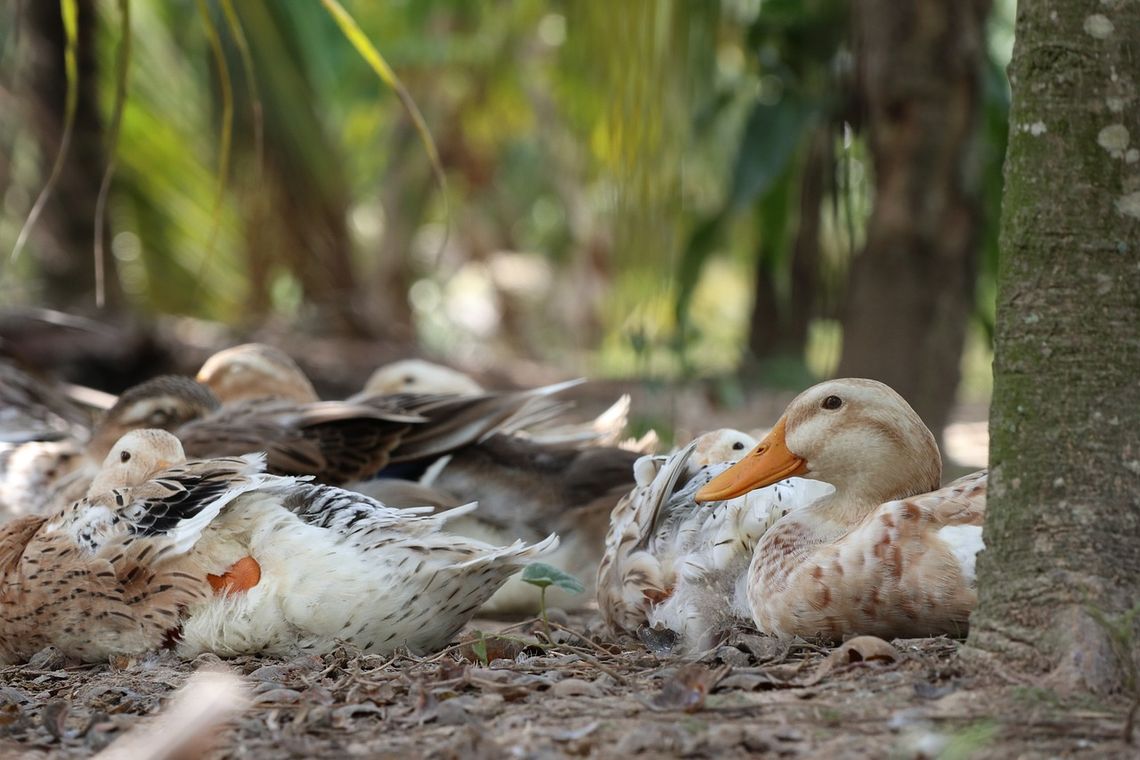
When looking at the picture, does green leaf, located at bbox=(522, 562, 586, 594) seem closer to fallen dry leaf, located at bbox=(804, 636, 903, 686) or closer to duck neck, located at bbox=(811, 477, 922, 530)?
duck neck, located at bbox=(811, 477, 922, 530)

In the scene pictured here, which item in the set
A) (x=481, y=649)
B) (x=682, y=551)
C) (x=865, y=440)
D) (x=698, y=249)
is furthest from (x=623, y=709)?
(x=698, y=249)

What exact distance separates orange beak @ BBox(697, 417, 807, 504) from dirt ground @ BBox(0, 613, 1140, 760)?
18.3 inches

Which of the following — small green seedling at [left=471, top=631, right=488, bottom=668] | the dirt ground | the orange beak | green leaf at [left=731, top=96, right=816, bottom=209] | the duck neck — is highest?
green leaf at [left=731, top=96, right=816, bottom=209]

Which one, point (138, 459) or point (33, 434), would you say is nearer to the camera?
point (138, 459)

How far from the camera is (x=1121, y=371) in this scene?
2697 mm

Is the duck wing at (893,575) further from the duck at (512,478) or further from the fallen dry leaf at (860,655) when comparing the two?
the duck at (512,478)

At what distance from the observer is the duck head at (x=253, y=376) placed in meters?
6.66

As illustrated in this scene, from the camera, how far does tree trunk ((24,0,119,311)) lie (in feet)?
29.2

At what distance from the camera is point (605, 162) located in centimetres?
533

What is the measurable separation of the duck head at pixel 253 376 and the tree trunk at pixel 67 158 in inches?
110

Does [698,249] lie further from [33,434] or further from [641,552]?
[641,552]

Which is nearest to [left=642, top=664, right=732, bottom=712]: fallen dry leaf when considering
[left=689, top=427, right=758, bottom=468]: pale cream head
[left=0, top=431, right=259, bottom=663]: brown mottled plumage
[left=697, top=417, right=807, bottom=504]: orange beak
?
[left=697, top=417, right=807, bottom=504]: orange beak

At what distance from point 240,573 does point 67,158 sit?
6.25 m

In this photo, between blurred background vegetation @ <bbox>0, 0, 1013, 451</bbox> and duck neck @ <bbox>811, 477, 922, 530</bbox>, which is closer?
duck neck @ <bbox>811, 477, 922, 530</bbox>
